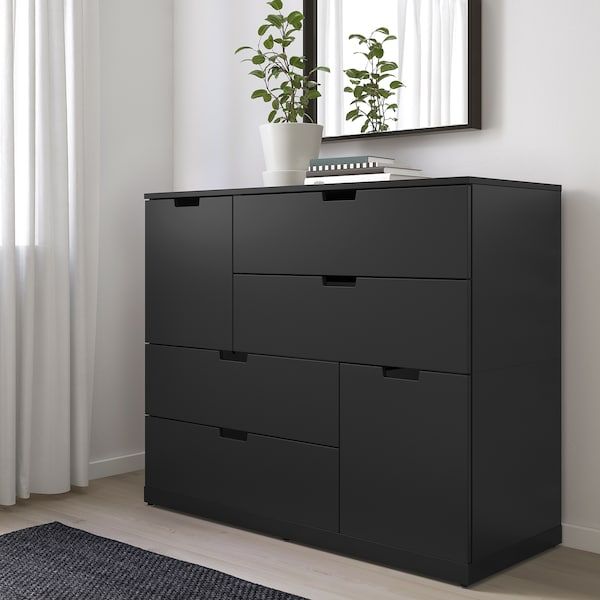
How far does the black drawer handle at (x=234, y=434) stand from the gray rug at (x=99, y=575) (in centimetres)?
46

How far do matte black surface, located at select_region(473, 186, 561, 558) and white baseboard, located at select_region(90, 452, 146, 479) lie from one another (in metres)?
1.60

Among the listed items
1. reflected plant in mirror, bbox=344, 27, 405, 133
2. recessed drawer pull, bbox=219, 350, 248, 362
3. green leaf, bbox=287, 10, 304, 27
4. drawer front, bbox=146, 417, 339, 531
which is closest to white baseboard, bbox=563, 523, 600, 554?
drawer front, bbox=146, 417, 339, 531

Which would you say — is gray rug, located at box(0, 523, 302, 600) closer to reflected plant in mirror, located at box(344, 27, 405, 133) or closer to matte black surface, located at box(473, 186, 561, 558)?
matte black surface, located at box(473, 186, 561, 558)

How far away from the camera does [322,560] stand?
266cm

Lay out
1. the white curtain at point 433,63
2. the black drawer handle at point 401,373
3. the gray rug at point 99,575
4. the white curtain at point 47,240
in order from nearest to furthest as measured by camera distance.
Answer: the gray rug at point 99,575 < the black drawer handle at point 401,373 < the white curtain at point 433,63 < the white curtain at point 47,240

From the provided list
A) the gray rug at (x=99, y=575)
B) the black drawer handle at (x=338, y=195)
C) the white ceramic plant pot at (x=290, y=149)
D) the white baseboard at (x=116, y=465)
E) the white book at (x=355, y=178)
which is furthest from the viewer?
the white baseboard at (x=116, y=465)

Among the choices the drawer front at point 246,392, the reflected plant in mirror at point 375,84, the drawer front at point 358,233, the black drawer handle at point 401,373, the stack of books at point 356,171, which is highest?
the reflected plant in mirror at point 375,84

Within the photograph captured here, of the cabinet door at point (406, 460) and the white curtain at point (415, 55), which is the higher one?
the white curtain at point (415, 55)

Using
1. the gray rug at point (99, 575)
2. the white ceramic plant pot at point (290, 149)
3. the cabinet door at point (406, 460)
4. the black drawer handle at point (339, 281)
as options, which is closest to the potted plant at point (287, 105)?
the white ceramic plant pot at point (290, 149)

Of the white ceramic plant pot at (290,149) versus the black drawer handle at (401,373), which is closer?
the black drawer handle at (401,373)

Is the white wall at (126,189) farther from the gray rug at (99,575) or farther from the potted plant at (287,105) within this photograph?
the gray rug at (99,575)

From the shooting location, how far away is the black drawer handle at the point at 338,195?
8.75 feet

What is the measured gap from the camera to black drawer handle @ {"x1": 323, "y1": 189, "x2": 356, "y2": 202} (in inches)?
105

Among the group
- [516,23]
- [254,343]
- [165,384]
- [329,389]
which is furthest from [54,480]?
[516,23]
